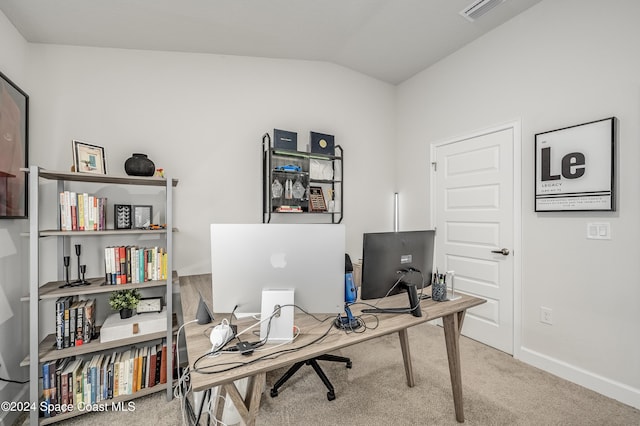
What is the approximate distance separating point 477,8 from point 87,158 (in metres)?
3.15

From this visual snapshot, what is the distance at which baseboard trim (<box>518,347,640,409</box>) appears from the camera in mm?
1887

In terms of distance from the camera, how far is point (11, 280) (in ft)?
5.97

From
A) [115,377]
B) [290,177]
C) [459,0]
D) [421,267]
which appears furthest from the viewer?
[290,177]

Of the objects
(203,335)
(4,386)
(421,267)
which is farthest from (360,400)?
(4,386)

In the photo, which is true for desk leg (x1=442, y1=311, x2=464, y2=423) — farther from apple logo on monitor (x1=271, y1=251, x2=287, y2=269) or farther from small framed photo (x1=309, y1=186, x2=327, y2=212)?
small framed photo (x1=309, y1=186, x2=327, y2=212)

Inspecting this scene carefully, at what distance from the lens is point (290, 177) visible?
9.55 ft

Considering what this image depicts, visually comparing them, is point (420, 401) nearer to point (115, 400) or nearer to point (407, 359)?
point (407, 359)

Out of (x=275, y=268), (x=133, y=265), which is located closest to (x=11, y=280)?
(x=133, y=265)

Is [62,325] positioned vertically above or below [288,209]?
below

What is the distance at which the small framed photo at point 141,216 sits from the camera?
84.4 inches

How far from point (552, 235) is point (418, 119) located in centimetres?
190

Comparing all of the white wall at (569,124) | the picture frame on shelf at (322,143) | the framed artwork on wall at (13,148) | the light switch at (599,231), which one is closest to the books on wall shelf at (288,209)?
the picture frame on shelf at (322,143)

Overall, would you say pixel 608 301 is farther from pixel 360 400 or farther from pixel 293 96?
pixel 293 96

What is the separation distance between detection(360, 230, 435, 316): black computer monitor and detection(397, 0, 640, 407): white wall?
1458 mm
